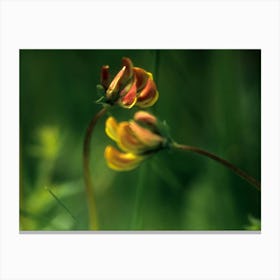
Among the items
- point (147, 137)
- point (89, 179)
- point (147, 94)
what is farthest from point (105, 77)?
point (89, 179)

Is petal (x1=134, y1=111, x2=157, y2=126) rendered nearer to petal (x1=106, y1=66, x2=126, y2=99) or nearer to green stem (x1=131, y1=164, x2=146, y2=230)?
petal (x1=106, y1=66, x2=126, y2=99)

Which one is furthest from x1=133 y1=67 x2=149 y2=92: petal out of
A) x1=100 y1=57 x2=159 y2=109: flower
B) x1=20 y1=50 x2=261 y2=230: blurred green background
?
x1=20 y1=50 x2=261 y2=230: blurred green background

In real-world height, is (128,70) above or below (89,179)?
above

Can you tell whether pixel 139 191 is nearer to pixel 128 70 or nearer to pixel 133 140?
pixel 133 140

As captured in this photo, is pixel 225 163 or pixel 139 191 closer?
pixel 225 163

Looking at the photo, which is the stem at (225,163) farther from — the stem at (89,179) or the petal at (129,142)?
the stem at (89,179)
